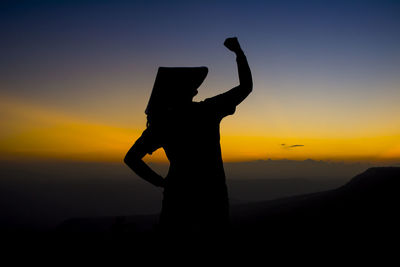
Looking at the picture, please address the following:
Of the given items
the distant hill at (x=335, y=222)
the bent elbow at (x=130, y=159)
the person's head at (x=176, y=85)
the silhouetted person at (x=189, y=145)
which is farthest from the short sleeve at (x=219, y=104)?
the distant hill at (x=335, y=222)

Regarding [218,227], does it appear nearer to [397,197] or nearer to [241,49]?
[241,49]

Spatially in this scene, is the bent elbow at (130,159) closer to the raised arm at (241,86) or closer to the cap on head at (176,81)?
the cap on head at (176,81)

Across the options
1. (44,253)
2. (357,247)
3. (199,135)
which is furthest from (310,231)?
(199,135)

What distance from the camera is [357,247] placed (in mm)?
7223

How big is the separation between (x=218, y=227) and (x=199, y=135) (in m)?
0.78

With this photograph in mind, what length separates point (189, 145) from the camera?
2.24m

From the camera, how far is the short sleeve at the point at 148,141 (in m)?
2.26

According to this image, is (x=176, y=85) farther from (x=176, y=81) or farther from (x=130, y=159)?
(x=130, y=159)

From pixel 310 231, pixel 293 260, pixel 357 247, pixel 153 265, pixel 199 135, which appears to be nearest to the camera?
pixel 153 265

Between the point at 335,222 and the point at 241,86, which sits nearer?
the point at 241,86

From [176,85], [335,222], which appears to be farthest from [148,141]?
[335,222]

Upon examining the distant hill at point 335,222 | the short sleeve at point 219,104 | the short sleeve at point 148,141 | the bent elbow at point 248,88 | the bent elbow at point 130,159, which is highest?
the bent elbow at point 248,88

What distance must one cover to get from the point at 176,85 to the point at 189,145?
549 millimetres

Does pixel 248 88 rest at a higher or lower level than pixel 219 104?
higher
